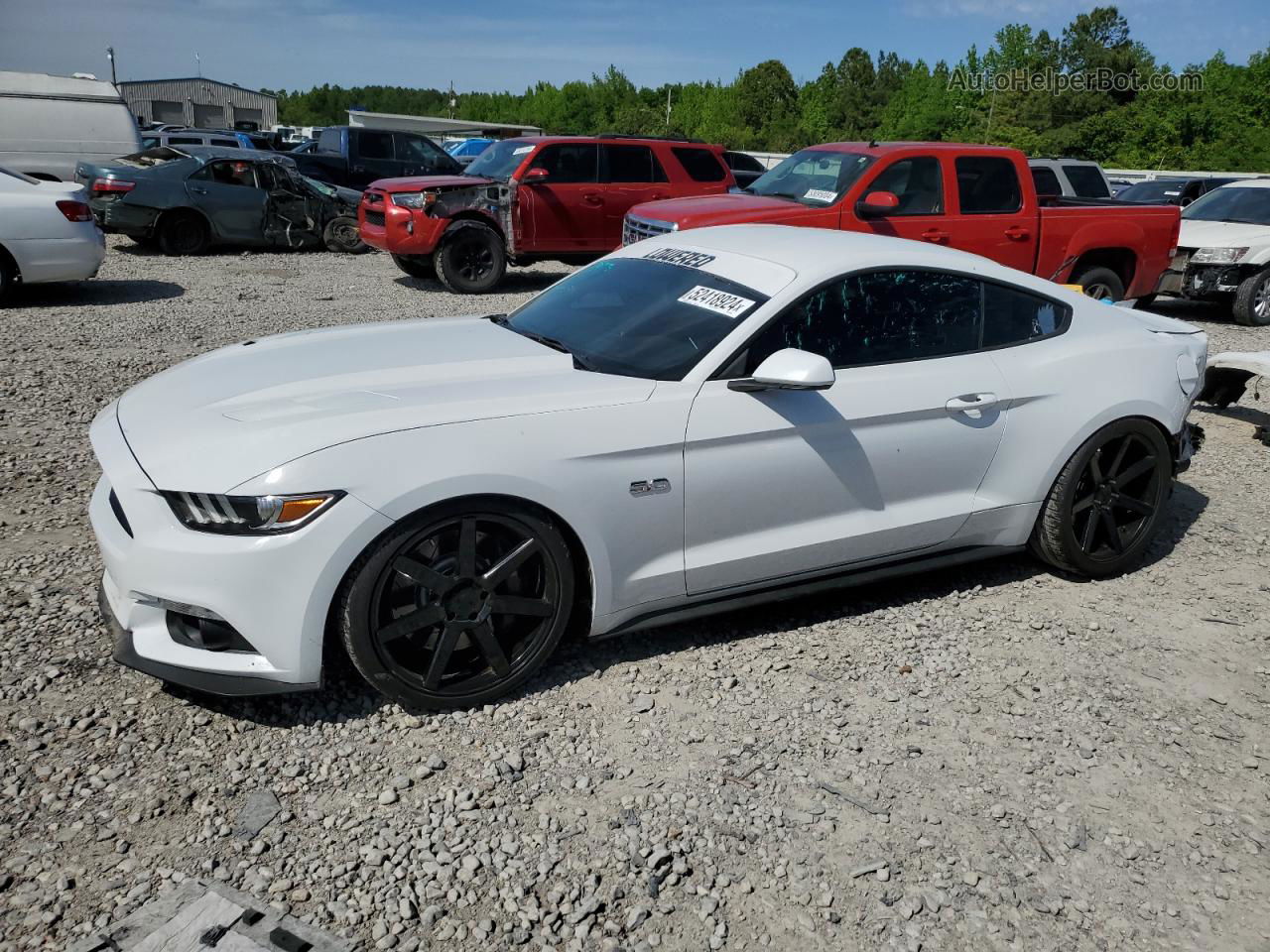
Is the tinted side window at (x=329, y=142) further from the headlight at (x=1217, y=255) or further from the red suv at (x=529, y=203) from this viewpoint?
the headlight at (x=1217, y=255)

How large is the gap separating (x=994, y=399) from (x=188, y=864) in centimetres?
332

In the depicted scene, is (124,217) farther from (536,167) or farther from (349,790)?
(349,790)

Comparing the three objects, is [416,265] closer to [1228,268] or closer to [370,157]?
[370,157]

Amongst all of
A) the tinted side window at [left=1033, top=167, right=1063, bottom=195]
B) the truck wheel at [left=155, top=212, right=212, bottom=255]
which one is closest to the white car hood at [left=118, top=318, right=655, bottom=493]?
the truck wheel at [left=155, top=212, right=212, bottom=255]

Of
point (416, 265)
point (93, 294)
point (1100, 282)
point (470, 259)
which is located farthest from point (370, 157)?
point (1100, 282)

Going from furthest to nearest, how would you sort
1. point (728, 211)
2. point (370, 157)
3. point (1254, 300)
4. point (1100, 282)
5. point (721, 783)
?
point (370, 157) → point (1254, 300) → point (1100, 282) → point (728, 211) → point (721, 783)

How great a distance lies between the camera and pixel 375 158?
58.9ft

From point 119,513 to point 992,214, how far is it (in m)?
8.65

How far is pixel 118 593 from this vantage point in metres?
3.24

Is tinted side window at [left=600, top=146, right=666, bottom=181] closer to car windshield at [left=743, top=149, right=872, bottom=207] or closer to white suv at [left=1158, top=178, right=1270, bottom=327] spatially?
car windshield at [left=743, top=149, right=872, bottom=207]

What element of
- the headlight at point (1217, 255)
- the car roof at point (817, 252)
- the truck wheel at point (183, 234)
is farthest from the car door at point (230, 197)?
the headlight at point (1217, 255)

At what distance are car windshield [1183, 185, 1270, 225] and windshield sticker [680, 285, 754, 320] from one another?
10863 millimetres

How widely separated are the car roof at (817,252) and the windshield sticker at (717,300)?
0.10 metres

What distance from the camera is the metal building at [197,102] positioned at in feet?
277
